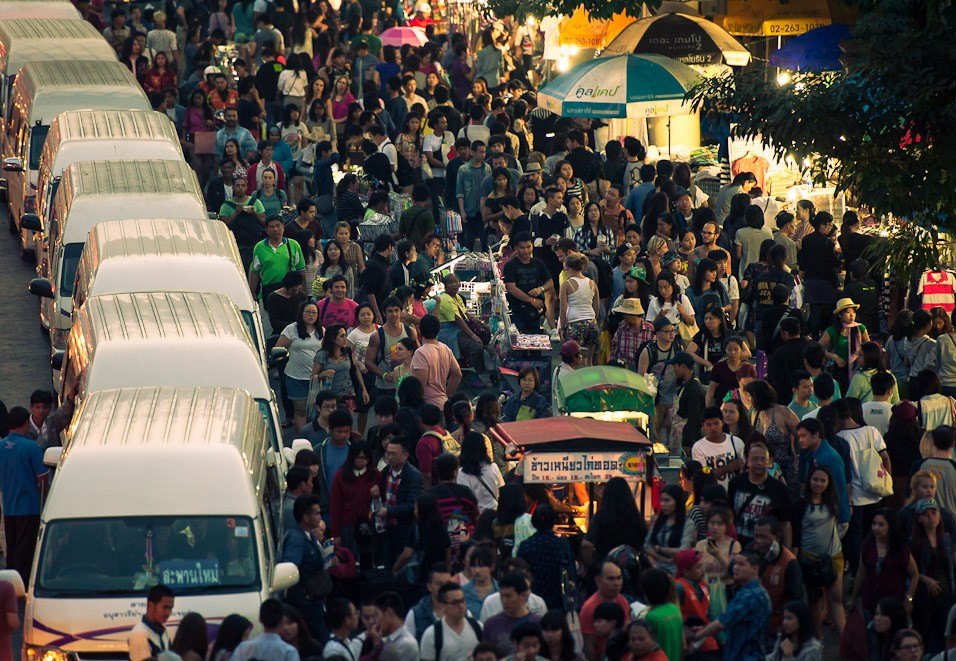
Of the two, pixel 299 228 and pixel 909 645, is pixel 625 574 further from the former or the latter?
pixel 299 228

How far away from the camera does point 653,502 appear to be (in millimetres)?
13875

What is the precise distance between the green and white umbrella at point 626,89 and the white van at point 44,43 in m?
6.94

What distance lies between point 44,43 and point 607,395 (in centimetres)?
1514

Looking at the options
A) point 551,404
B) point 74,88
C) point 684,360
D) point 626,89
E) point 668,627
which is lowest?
point 551,404

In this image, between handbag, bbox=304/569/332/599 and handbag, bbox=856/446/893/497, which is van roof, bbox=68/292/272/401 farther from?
handbag, bbox=856/446/893/497

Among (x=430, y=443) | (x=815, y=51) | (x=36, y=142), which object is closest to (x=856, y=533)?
(x=430, y=443)

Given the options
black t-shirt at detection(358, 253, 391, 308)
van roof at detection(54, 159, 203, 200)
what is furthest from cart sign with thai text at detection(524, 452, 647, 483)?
van roof at detection(54, 159, 203, 200)

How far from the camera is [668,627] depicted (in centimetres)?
1099

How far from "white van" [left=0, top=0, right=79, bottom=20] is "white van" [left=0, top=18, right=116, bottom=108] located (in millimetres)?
779

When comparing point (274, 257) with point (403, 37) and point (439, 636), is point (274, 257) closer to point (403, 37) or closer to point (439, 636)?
point (439, 636)

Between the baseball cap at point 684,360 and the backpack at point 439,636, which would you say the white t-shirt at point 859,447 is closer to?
the baseball cap at point 684,360

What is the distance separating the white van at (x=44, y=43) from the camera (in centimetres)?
2711

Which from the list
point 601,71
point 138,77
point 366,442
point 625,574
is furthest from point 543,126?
point 625,574

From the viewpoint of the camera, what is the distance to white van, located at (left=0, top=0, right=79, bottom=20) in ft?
103
